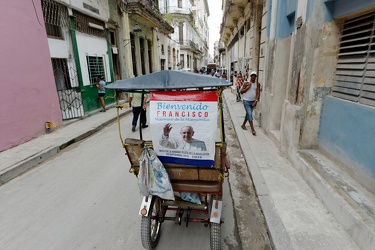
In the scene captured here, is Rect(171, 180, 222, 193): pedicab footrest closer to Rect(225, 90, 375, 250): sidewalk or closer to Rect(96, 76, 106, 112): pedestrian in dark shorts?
Rect(225, 90, 375, 250): sidewalk

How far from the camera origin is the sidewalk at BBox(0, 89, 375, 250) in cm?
245

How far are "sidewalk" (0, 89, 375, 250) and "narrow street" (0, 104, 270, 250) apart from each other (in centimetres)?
21

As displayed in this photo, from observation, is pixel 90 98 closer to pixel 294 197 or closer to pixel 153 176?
pixel 153 176

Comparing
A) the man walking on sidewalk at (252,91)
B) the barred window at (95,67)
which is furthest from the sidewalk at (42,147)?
the man walking on sidewalk at (252,91)

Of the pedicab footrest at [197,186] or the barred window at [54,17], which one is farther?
the barred window at [54,17]

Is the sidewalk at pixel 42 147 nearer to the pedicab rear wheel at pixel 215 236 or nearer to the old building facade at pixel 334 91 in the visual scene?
the pedicab rear wheel at pixel 215 236

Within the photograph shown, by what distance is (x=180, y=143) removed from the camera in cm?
225

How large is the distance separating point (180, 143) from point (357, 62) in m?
2.81

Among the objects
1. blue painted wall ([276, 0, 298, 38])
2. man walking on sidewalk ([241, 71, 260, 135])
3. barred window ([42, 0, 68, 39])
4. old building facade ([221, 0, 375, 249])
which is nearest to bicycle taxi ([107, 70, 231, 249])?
old building facade ([221, 0, 375, 249])

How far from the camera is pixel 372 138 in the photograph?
2668 mm

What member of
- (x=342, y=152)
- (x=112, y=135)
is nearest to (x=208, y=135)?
(x=342, y=152)

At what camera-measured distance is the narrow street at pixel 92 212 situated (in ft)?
8.85

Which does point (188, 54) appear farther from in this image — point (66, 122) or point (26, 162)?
point (26, 162)

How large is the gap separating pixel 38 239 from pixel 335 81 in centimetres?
491
